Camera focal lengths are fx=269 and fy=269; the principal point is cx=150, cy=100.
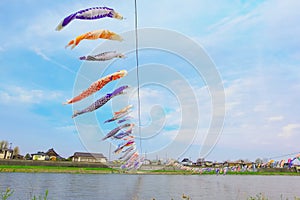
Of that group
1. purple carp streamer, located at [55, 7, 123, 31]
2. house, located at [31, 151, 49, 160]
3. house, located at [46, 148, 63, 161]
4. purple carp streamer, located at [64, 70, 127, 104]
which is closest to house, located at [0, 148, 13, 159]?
house, located at [31, 151, 49, 160]

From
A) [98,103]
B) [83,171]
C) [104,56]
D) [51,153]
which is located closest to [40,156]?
[51,153]

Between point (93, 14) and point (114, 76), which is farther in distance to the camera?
point (114, 76)

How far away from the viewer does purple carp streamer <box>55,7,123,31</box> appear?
277 inches

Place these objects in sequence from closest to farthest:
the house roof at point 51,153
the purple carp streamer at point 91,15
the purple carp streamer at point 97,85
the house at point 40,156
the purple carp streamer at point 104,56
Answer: the purple carp streamer at point 91,15, the purple carp streamer at point 104,56, the purple carp streamer at point 97,85, the house at point 40,156, the house roof at point 51,153

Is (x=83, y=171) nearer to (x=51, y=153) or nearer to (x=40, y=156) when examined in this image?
(x=40, y=156)

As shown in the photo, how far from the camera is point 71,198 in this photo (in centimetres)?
1969

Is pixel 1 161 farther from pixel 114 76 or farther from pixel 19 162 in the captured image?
pixel 114 76

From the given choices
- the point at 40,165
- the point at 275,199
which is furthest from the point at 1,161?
the point at 275,199

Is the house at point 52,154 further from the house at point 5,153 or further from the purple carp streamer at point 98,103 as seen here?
the purple carp streamer at point 98,103

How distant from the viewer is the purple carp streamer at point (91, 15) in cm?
704

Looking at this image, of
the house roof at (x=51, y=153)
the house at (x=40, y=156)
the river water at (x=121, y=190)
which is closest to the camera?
the river water at (x=121, y=190)

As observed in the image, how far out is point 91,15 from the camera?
7.57 m

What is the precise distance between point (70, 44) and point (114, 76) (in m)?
2.58

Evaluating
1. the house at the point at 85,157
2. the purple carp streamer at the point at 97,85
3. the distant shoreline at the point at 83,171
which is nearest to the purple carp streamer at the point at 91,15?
the purple carp streamer at the point at 97,85
